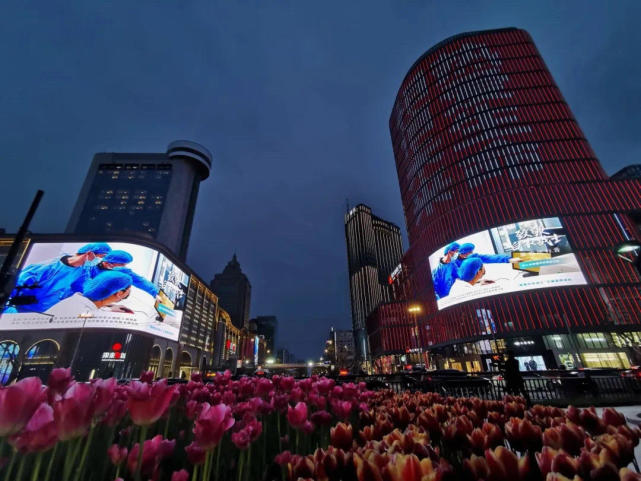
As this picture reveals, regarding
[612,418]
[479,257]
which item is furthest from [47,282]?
[479,257]

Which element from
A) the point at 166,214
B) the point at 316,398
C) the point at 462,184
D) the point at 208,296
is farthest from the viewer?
the point at 166,214

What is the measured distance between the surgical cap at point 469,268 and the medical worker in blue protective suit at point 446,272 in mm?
1240

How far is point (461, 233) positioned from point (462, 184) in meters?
10.2

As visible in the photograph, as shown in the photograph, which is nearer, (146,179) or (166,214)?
(166,214)

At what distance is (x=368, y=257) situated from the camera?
6526 inches

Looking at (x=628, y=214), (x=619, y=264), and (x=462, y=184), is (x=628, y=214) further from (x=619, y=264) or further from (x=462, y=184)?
(x=462, y=184)

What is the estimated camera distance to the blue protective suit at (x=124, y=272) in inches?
1667

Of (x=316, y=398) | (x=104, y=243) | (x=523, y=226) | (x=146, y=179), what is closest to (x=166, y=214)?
(x=146, y=179)

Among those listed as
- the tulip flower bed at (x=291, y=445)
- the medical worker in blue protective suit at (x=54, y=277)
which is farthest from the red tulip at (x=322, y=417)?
the medical worker in blue protective suit at (x=54, y=277)

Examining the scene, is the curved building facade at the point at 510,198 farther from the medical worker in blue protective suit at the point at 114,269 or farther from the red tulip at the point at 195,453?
the medical worker in blue protective suit at the point at 114,269

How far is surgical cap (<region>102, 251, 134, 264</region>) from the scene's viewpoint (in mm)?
44469

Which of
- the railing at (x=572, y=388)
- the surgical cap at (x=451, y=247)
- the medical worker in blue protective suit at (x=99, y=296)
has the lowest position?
the railing at (x=572, y=388)

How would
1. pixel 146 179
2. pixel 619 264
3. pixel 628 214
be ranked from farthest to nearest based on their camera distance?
pixel 146 179 < pixel 628 214 < pixel 619 264

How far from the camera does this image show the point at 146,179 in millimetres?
90000
